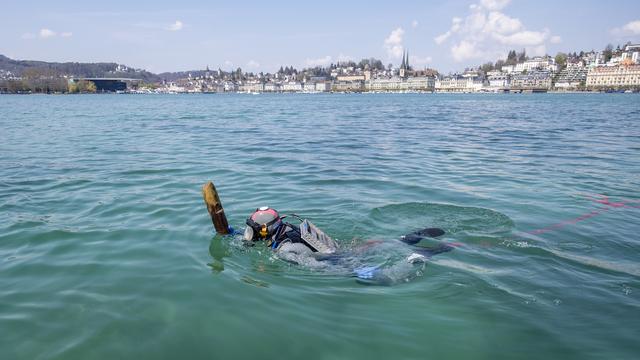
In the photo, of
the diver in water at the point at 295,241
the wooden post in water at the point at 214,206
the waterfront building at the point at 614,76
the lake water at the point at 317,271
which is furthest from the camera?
the waterfront building at the point at 614,76

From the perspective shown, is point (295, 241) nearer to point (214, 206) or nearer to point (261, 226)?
point (261, 226)

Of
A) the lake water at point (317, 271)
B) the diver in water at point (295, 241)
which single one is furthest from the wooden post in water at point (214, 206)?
the diver in water at point (295, 241)

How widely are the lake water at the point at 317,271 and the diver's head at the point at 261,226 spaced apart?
58 cm

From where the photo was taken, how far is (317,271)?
7484mm

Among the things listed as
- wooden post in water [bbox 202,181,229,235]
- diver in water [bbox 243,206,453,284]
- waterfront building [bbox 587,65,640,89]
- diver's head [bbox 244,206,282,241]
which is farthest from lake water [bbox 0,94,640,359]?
waterfront building [bbox 587,65,640,89]

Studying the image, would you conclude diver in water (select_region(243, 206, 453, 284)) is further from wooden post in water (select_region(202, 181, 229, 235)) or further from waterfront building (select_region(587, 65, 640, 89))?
waterfront building (select_region(587, 65, 640, 89))

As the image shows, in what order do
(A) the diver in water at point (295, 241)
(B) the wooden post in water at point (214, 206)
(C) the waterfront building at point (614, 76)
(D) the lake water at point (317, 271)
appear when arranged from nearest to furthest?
(D) the lake water at point (317, 271)
(A) the diver in water at point (295, 241)
(B) the wooden post in water at point (214, 206)
(C) the waterfront building at point (614, 76)

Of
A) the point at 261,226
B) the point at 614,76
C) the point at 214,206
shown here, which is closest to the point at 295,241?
the point at 261,226

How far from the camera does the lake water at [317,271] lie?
5516mm

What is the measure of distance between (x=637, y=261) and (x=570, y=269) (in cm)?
143

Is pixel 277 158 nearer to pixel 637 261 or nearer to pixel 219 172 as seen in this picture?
pixel 219 172

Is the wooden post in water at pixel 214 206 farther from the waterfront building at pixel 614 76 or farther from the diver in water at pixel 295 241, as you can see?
the waterfront building at pixel 614 76

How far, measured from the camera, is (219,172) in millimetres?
16156

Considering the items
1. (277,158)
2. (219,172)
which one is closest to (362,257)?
(219,172)
